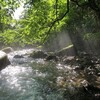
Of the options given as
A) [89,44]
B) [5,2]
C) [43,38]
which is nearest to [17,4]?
[5,2]

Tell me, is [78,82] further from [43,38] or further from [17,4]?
[17,4]

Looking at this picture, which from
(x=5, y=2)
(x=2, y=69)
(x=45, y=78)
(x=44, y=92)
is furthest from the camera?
(x=2, y=69)

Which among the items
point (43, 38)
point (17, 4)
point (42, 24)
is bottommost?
point (43, 38)

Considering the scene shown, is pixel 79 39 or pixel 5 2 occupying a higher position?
pixel 5 2

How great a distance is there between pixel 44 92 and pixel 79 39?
30206mm

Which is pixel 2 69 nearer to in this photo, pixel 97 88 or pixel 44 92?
pixel 44 92

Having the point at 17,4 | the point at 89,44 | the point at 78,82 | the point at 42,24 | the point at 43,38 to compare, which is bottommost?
the point at 89,44

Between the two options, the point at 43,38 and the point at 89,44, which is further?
the point at 89,44

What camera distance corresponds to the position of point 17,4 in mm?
8891

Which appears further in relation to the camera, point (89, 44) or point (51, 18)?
point (89, 44)

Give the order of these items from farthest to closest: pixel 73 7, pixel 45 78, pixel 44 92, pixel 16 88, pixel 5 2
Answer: pixel 73 7, pixel 45 78, pixel 16 88, pixel 44 92, pixel 5 2

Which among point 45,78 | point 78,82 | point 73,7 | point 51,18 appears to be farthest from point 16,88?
point 73,7

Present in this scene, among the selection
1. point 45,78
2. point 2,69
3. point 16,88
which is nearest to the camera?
point 16,88

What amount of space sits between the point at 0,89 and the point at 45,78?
4.16 metres
